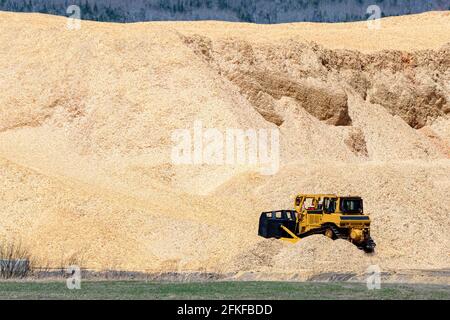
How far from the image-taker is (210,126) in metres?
48.9

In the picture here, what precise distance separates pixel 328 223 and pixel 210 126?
15347mm

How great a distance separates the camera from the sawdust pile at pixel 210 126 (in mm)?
33438

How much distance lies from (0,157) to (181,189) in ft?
27.6

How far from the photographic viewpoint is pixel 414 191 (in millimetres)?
39812

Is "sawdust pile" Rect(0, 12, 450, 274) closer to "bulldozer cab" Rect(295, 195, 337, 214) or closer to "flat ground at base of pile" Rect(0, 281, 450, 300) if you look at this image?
"bulldozer cab" Rect(295, 195, 337, 214)

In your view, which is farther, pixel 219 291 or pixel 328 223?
pixel 328 223

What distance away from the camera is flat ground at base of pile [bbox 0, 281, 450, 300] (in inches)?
944

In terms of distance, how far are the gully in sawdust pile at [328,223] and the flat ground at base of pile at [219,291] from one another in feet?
21.5

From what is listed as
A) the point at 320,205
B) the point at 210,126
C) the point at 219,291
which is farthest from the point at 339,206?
the point at 210,126

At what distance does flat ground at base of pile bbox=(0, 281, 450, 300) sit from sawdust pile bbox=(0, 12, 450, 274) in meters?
3.04

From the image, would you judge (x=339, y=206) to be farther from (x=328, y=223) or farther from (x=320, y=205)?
(x=320, y=205)

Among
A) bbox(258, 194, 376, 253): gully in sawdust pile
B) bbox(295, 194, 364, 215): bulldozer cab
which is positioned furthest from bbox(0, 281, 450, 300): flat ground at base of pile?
bbox(295, 194, 364, 215): bulldozer cab
